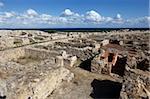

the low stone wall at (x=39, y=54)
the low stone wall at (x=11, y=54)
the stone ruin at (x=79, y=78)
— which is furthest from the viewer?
the low stone wall at (x=11, y=54)

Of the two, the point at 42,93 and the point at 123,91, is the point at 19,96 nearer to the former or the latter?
the point at 42,93

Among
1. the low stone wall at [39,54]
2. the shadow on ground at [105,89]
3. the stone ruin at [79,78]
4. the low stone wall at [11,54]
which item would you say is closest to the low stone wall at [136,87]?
the stone ruin at [79,78]

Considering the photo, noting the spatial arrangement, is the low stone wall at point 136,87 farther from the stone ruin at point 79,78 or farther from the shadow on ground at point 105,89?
the shadow on ground at point 105,89

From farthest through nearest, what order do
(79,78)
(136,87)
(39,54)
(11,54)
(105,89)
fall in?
(11,54) → (39,54) → (79,78) → (105,89) → (136,87)

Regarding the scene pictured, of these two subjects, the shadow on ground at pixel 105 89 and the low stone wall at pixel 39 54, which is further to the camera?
the low stone wall at pixel 39 54

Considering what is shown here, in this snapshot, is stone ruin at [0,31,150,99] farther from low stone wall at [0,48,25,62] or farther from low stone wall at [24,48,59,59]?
low stone wall at [0,48,25,62]

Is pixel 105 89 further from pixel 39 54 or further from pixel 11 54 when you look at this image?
pixel 11 54

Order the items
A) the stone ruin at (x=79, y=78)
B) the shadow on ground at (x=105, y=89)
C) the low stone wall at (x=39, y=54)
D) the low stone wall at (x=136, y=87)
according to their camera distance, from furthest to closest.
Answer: the low stone wall at (x=39, y=54) → the shadow on ground at (x=105, y=89) → the stone ruin at (x=79, y=78) → the low stone wall at (x=136, y=87)

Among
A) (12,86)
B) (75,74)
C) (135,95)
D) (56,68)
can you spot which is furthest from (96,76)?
(12,86)

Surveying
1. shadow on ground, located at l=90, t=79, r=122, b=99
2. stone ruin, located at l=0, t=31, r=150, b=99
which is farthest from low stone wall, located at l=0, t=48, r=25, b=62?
shadow on ground, located at l=90, t=79, r=122, b=99

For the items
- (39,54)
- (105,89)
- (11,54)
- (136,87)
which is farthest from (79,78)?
(11,54)

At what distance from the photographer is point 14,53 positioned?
25.8 m

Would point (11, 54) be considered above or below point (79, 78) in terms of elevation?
above

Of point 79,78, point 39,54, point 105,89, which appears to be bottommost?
point 105,89
